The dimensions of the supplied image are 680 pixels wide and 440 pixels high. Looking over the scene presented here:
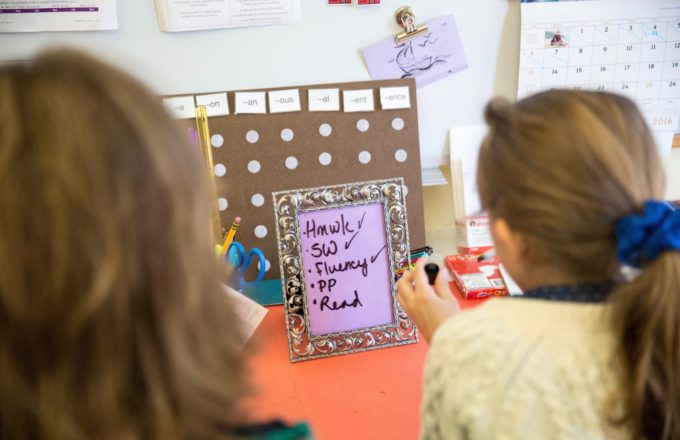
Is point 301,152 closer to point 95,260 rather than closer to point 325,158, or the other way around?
point 325,158

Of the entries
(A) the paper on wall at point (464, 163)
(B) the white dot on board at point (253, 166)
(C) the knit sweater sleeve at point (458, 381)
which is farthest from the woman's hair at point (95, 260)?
(A) the paper on wall at point (464, 163)

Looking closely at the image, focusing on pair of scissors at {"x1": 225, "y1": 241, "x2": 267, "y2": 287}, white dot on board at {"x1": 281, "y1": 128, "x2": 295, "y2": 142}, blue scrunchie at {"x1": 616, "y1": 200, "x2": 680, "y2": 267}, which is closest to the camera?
blue scrunchie at {"x1": 616, "y1": 200, "x2": 680, "y2": 267}

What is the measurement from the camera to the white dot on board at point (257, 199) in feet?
3.61

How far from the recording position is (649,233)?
20.7 inches

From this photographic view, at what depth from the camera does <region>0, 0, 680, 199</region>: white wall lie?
3.45 ft

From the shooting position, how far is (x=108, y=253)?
39 cm

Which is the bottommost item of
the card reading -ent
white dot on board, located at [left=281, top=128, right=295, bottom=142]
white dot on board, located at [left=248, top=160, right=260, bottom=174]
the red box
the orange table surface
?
the orange table surface

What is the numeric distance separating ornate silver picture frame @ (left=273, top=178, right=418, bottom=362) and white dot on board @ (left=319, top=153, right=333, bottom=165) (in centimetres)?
21

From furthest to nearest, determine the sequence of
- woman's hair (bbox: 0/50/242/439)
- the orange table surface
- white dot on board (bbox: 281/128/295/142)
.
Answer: white dot on board (bbox: 281/128/295/142)
the orange table surface
woman's hair (bbox: 0/50/242/439)

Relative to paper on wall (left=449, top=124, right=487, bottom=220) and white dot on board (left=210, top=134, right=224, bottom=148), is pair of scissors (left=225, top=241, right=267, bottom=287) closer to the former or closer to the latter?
white dot on board (left=210, top=134, right=224, bottom=148)

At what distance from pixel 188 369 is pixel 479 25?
92 cm

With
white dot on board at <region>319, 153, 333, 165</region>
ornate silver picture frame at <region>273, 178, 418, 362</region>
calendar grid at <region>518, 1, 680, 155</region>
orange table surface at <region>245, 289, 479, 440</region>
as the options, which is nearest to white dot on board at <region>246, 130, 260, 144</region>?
white dot on board at <region>319, 153, 333, 165</region>

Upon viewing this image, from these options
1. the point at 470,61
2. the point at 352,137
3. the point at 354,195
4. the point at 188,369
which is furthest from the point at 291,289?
the point at 470,61

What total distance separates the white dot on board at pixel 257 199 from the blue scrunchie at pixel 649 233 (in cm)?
70
